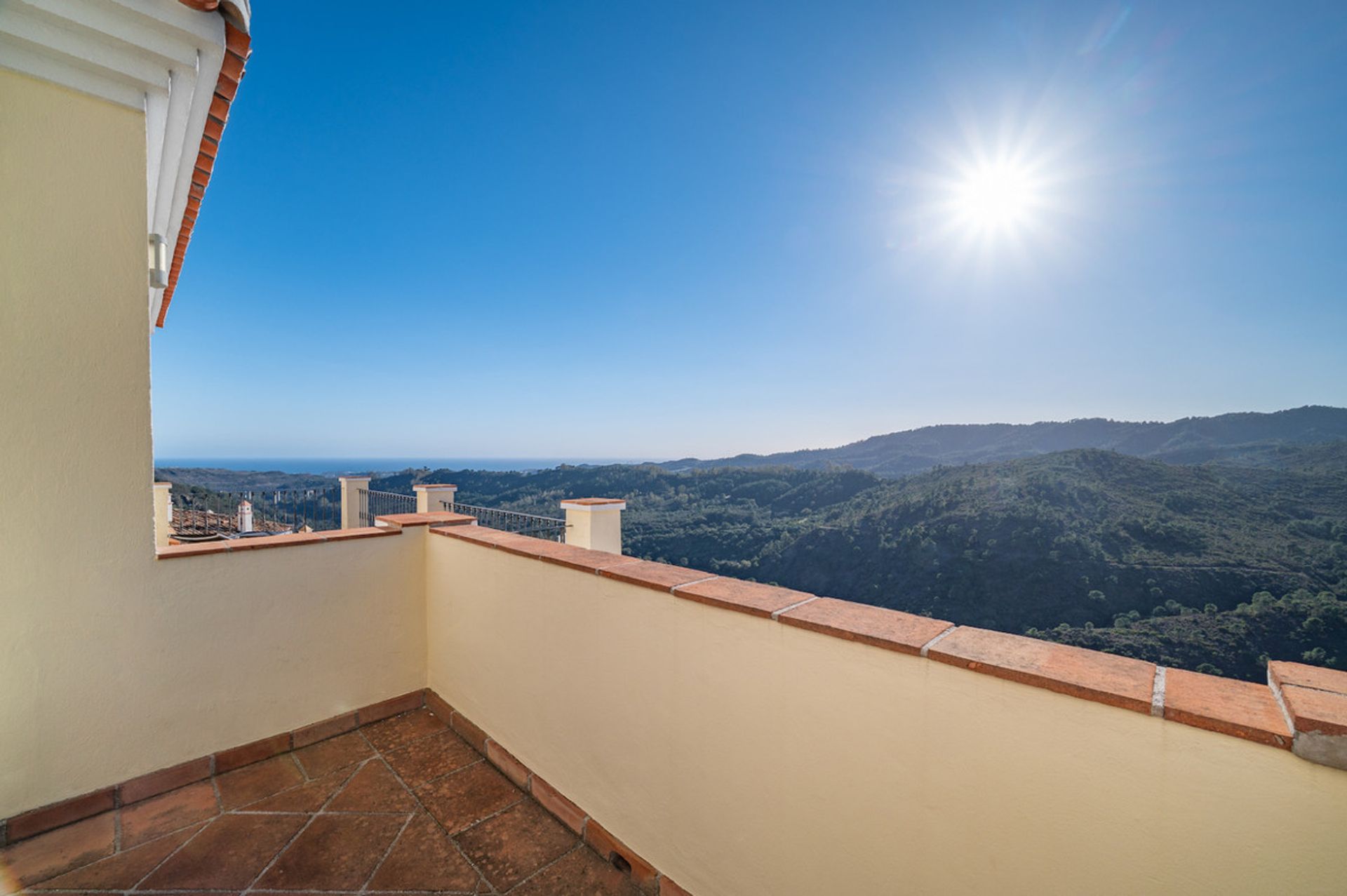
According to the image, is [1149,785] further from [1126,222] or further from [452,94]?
[1126,222]

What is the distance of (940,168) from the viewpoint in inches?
262

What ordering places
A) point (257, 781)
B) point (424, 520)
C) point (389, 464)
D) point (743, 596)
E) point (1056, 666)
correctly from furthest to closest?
point (389, 464), point (424, 520), point (257, 781), point (743, 596), point (1056, 666)

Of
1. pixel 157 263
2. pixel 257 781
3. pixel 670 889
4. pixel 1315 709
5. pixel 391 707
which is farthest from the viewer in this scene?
pixel 391 707

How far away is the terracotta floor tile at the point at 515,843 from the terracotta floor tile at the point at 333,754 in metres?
0.90

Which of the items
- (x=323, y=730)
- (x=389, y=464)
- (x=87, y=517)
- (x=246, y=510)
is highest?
(x=87, y=517)

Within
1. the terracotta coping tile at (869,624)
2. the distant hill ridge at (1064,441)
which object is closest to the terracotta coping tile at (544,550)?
the terracotta coping tile at (869,624)

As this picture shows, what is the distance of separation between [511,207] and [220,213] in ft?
14.5

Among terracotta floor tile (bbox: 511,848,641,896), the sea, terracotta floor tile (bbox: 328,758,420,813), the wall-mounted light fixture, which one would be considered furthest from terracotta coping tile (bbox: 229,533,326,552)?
the sea

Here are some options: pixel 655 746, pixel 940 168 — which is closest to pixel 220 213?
pixel 655 746

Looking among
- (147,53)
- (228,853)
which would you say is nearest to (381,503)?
(228,853)

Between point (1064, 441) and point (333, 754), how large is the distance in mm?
35601

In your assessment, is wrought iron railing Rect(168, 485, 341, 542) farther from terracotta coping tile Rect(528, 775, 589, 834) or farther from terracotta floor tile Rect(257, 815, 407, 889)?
terracotta coping tile Rect(528, 775, 589, 834)

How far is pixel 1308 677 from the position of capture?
938 millimetres

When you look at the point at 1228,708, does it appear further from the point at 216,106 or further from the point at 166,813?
the point at 216,106
